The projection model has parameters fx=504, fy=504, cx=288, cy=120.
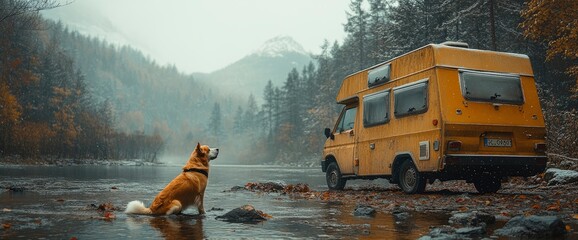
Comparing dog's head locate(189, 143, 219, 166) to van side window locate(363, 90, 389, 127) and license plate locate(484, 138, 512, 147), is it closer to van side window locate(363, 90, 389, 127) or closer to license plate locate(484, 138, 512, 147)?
van side window locate(363, 90, 389, 127)

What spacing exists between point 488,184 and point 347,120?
4443 millimetres

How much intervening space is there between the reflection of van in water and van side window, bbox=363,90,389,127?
0.16 ft

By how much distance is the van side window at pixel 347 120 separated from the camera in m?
15.2

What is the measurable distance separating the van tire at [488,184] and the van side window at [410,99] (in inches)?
115

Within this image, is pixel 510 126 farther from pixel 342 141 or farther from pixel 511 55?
pixel 342 141

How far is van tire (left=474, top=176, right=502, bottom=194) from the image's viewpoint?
43.6 feet

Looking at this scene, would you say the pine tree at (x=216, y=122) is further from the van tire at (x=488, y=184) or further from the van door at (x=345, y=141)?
the van tire at (x=488, y=184)

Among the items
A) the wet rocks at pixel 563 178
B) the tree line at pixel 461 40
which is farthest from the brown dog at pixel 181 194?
the tree line at pixel 461 40

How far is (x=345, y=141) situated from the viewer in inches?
606

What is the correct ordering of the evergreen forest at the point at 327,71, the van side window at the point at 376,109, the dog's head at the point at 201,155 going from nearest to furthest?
the dog's head at the point at 201,155, the van side window at the point at 376,109, the evergreen forest at the point at 327,71

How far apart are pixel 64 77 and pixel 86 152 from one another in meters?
20.6

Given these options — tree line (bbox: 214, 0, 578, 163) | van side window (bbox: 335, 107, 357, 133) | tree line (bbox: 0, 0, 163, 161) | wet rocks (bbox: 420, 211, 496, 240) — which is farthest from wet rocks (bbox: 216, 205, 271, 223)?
tree line (bbox: 0, 0, 163, 161)

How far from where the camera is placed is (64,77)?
8538 cm

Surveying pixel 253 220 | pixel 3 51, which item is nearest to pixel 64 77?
pixel 3 51
